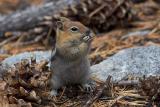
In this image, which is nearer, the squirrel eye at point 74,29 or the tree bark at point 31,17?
the squirrel eye at point 74,29

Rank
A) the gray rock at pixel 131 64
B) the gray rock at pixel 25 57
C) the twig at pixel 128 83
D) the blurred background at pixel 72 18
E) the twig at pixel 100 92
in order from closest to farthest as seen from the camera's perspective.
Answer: the twig at pixel 100 92 < the twig at pixel 128 83 < the gray rock at pixel 131 64 < the gray rock at pixel 25 57 < the blurred background at pixel 72 18

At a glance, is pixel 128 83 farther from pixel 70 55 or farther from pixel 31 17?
pixel 31 17

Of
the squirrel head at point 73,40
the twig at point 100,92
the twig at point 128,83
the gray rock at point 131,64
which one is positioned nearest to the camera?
the twig at point 100,92

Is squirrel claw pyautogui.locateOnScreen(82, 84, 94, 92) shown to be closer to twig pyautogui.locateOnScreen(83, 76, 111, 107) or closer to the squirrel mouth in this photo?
twig pyautogui.locateOnScreen(83, 76, 111, 107)

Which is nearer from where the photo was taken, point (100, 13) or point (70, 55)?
point (70, 55)

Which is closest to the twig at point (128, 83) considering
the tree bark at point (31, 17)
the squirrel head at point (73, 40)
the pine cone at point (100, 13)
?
the squirrel head at point (73, 40)

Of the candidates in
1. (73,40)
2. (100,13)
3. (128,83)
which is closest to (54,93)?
(73,40)

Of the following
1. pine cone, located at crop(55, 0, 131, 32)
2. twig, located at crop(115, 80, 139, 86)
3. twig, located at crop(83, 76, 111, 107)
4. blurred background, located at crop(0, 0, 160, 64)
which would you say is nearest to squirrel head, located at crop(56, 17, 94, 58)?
twig, located at crop(83, 76, 111, 107)

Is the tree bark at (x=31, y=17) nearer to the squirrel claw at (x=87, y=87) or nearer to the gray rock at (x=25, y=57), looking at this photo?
the gray rock at (x=25, y=57)
